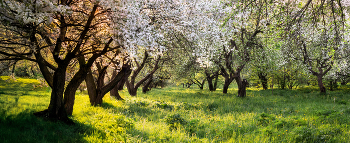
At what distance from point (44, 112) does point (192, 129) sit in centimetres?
591

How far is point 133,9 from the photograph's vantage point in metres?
7.00

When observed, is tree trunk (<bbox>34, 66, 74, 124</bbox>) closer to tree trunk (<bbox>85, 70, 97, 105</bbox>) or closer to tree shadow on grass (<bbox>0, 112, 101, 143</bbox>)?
tree shadow on grass (<bbox>0, 112, 101, 143</bbox>)

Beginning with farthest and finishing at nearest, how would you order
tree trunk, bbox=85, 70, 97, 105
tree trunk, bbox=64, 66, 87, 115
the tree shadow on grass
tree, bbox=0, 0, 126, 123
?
tree trunk, bbox=85, 70, 97, 105 < tree trunk, bbox=64, 66, 87, 115 < the tree shadow on grass < tree, bbox=0, 0, 126, 123

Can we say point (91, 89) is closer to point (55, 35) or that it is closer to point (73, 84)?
point (73, 84)

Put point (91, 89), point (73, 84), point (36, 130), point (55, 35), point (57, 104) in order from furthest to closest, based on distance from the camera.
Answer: point (91, 89) → point (73, 84) → point (55, 35) → point (57, 104) → point (36, 130)

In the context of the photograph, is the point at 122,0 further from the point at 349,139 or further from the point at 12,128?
the point at 349,139

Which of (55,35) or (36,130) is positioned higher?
(55,35)

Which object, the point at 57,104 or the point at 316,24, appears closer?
the point at 316,24

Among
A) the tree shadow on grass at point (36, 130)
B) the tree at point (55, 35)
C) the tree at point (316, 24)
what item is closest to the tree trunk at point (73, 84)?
the tree at point (55, 35)

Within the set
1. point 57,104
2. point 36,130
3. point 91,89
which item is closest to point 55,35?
point 57,104

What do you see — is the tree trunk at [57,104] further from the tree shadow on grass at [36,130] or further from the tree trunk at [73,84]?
the tree trunk at [73,84]

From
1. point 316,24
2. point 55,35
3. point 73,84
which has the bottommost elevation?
point 73,84

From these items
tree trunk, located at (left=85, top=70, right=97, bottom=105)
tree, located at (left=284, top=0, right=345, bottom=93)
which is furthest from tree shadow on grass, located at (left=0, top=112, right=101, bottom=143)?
tree, located at (left=284, top=0, right=345, bottom=93)

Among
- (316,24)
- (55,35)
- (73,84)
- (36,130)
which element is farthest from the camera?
(73,84)
